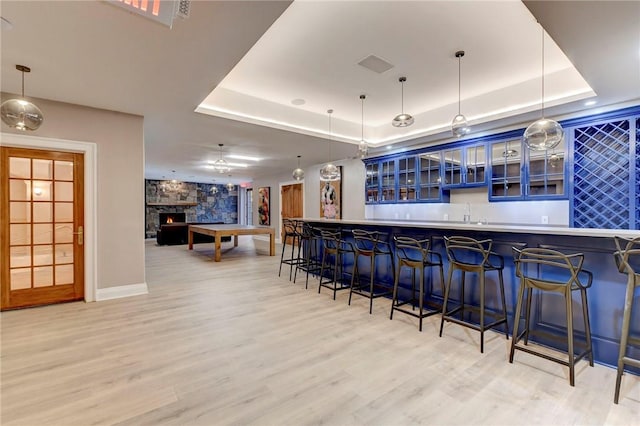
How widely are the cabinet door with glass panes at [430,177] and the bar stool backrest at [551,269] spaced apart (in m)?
3.05

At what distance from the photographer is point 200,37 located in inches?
91.9

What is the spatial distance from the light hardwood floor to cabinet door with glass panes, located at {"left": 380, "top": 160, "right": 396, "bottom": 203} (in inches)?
133

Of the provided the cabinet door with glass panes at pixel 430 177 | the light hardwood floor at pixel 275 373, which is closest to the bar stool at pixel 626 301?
the light hardwood floor at pixel 275 373

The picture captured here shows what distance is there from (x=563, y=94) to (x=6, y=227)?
704 centimetres

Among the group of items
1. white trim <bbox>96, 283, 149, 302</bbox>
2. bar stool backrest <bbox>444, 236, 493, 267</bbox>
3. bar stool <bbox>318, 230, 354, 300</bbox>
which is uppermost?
bar stool backrest <bbox>444, 236, 493, 267</bbox>

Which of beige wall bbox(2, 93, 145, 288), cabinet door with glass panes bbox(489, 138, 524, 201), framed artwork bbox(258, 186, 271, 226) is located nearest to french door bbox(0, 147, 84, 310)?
beige wall bbox(2, 93, 145, 288)

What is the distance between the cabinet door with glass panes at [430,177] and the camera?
559cm

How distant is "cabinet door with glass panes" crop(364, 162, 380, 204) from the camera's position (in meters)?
6.84

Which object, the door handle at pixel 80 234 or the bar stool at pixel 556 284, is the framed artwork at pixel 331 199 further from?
the bar stool at pixel 556 284

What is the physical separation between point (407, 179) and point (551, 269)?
12.5ft

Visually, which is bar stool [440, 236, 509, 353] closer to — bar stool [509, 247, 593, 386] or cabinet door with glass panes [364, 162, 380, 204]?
bar stool [509, 247, 593, 386]

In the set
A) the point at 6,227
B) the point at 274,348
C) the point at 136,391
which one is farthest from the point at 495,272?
the point at 6,227

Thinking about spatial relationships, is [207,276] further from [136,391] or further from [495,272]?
[495,272]

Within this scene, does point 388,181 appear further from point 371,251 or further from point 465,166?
point 371,251
